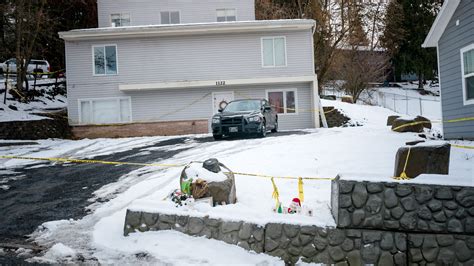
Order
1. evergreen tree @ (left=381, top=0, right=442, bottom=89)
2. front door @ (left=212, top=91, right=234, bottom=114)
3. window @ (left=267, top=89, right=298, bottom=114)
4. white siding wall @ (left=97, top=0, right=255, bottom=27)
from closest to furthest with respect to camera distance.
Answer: front door @ (left=212, top=91, right=234, bottom=114)
window @ (left=267, top=89, right=298, bottom=114)
white siding wall @ (left=97, top=0, right=255, bottom=27)
evergreen tree @ (left=381, top=0, right=442, bottom=89)

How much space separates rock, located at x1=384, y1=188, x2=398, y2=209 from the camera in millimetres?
5574

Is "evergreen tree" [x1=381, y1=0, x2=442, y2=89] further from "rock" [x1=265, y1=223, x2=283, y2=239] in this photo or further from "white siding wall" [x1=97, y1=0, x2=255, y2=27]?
"rock" [x1=265, y1=223, x2=283, y2=239]

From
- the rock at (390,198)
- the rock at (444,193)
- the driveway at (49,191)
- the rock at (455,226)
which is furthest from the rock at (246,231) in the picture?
the driveway at (49,191)

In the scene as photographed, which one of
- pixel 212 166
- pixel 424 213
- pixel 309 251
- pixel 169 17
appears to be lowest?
pixel 309 251

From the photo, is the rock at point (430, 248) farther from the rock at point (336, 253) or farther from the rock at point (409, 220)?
the rock at point (336, 253)

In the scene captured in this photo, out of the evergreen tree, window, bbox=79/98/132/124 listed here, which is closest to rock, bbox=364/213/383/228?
window, bbox=79/98/132/124

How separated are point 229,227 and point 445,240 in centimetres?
289

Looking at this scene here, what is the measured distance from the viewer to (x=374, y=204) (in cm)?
561

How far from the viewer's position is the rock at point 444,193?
5.50 m

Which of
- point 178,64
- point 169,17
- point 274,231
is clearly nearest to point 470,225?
point 274,231

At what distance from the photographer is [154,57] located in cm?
2178

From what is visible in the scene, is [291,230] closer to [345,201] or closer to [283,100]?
[345,201]

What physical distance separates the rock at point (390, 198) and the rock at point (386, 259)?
0.63 meters

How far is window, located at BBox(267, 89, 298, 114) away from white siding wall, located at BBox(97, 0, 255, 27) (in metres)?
6.95
